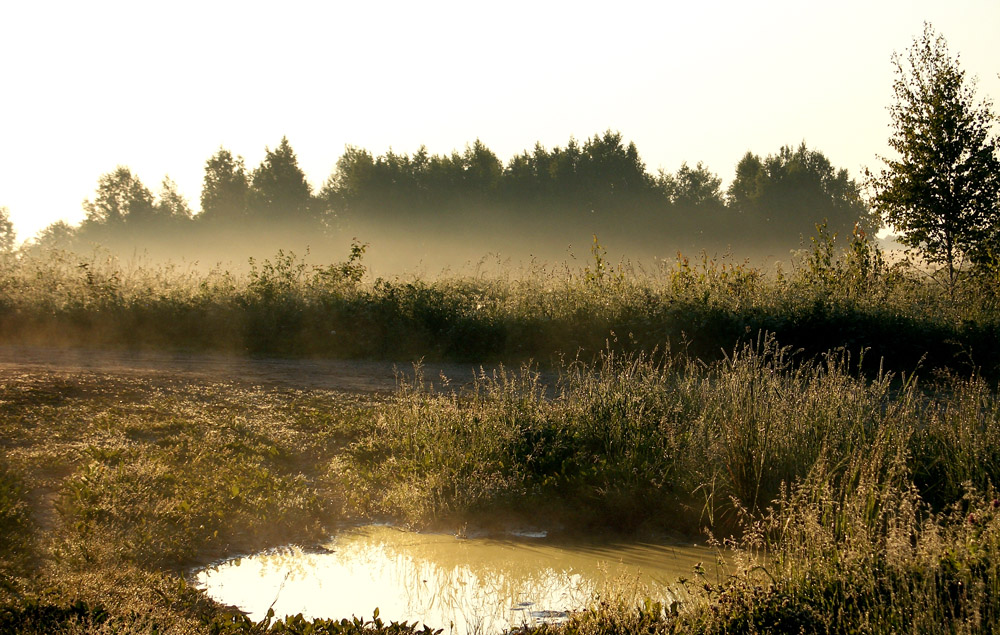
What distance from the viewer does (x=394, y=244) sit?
1839 inches

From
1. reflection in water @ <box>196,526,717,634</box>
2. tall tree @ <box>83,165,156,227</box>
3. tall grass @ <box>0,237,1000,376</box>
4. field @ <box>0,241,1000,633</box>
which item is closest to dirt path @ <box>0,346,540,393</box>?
field @ <box>0,241,1000,633</box>

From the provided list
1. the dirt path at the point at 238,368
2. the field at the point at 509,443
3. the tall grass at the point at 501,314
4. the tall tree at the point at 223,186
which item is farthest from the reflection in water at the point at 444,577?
the tall tree at the point at 223,186

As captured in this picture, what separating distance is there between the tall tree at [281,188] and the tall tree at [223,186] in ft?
5.83

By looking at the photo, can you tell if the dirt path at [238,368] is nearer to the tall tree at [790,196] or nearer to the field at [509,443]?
the field at [509,443]

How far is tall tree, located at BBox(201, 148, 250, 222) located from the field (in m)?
41.0

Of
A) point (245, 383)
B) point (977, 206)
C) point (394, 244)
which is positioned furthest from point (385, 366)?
point (394, 244)

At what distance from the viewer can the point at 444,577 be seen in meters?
5.55

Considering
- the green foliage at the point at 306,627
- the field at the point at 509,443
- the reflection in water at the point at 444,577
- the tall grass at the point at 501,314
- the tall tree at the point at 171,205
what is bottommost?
the reflection in water at the point at 444,577

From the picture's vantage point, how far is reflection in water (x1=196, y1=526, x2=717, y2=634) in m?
4.97

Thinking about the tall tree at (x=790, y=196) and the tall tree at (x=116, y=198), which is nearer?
the tall tree at (x=790, y=196)

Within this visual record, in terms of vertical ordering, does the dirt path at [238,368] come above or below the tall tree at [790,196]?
below

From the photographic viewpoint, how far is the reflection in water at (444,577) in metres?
4.97

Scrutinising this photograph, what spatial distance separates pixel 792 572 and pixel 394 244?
43331 millimetres

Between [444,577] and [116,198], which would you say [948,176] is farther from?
[116,198]
